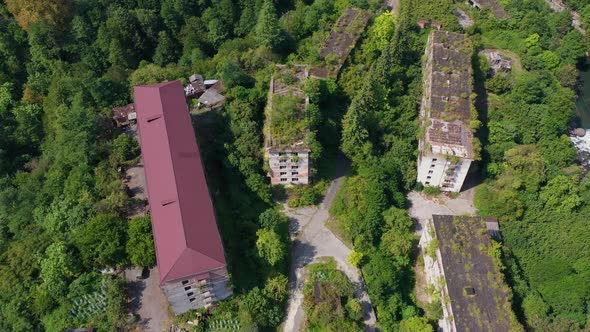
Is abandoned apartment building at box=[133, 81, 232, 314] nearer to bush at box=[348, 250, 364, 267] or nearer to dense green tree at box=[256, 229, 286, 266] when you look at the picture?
dense green tree at box=[256, 229, 286, 266]

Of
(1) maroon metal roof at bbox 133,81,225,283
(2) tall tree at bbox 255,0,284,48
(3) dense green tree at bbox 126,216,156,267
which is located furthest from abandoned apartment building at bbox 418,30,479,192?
(3) dense green tree at bbox 126,216,156,267

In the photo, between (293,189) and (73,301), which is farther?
(293,189)

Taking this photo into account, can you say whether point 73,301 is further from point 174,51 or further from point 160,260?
point 174,51

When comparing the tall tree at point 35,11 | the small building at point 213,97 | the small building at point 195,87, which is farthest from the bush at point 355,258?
the tall tree at point 35,11

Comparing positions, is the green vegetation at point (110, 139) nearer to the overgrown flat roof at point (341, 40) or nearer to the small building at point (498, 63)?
the overgrown flat roof at point (341, 40)

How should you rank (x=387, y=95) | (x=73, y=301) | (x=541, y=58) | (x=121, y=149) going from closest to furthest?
(x=73, y=301) → (x=121, y=149) → (x=387, y=95) → (x=541, y=58)

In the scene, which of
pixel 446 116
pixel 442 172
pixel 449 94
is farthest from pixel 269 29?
pixel 442 172

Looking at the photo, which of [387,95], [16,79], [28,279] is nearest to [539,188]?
[387,95]

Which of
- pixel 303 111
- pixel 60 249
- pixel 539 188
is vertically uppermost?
pixel 303 111
